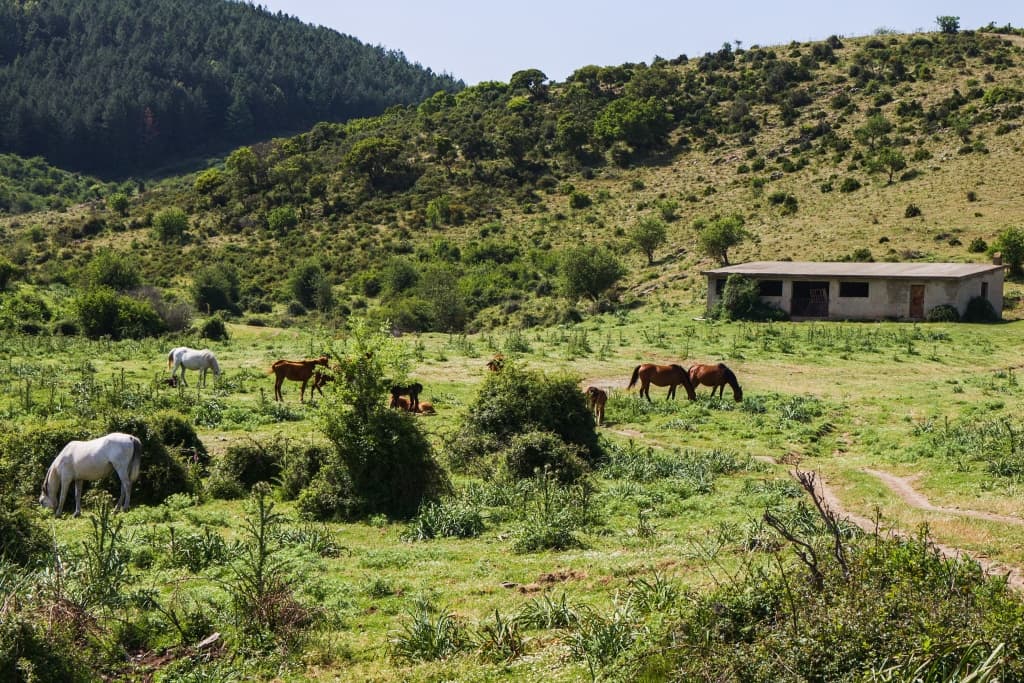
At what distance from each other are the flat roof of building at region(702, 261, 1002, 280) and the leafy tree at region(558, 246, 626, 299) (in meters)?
8.13

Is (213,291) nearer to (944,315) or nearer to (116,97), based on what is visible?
(944,315)

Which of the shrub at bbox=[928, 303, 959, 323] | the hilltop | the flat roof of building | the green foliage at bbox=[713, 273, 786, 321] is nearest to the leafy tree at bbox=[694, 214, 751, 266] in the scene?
the hilltop

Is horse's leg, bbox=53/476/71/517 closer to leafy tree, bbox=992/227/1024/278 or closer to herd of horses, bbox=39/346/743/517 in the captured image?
herd of horses, bbox=39/346/743/517

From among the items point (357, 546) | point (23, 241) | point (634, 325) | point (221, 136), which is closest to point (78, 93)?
point (221, 136)

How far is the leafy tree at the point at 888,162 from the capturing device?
66750 mm

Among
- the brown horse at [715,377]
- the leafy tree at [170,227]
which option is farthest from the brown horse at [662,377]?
the leafy tree at [170,227]

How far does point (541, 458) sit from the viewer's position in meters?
16.0

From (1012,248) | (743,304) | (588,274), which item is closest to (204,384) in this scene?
(743,304)

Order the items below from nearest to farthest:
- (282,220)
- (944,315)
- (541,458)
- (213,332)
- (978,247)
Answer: (541,458) < (944,315) < (213,332) < (978,247) < (282,220)

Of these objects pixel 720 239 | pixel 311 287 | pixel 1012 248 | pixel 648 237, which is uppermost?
pixel 648 237

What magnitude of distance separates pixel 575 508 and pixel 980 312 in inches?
1362

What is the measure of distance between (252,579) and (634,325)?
34743 mm

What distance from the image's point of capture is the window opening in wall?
4297 centimetres

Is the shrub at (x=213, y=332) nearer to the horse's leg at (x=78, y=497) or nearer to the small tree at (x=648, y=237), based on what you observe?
the small tree at (x=648, y=237)
